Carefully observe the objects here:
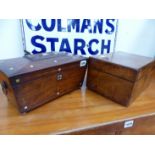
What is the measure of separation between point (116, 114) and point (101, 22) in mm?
461

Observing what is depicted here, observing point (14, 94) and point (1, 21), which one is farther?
point (1, 21)

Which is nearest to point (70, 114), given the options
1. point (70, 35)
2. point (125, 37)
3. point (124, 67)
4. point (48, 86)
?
point (48, 86)

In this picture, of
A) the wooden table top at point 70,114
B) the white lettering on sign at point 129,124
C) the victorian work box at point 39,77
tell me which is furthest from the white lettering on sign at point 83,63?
the white lettering on sign at point 129,124

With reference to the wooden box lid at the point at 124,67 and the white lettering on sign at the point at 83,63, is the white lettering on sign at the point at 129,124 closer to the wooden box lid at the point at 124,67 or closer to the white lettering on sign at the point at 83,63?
the wooden box lid at the point at 124,67

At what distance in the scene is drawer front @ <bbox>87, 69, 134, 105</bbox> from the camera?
0.53 meters

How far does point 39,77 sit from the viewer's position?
49 centimetres

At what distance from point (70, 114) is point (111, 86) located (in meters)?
0.18

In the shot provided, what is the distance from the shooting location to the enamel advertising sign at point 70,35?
2.38 ft

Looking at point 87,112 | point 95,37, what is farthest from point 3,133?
point 95,37

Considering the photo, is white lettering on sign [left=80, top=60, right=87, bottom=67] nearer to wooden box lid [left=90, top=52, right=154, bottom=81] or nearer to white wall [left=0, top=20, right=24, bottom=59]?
wooden box lid [left=90, top=52, right=154, bottom=81]

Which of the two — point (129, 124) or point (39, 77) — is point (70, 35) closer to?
point (39, 77)

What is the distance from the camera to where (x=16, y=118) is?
0.48 meters

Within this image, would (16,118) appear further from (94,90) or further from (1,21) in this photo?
(1,21)

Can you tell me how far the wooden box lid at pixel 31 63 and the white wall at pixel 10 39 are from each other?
219 millimetres
